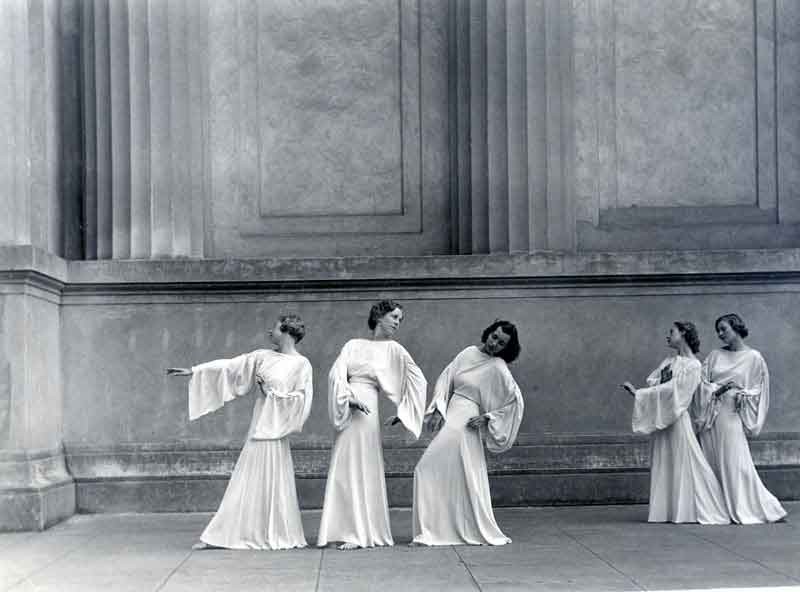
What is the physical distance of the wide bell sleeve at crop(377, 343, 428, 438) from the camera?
10156mm

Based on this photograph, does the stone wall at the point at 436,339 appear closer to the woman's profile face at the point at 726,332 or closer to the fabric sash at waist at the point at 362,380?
the woman's profile face at the point at 726,332

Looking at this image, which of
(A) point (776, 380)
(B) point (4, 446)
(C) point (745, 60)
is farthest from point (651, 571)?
(C) point (745, 60)

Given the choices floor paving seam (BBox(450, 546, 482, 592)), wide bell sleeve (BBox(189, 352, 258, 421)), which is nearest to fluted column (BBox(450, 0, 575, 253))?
wide bell sleeve (BBox(189, 352, 258, 421))

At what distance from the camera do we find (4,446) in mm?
10852

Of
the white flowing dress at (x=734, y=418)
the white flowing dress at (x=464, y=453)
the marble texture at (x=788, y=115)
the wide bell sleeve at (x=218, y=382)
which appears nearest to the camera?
the white flowing dress at (x=464, y=453)

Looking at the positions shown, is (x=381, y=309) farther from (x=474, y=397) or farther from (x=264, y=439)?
(x=264, y=439)

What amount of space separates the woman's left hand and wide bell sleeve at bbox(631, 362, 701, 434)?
1.96 meters

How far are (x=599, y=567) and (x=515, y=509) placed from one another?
3.72 m

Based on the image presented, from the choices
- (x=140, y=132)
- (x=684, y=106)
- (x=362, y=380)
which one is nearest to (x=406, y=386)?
(x=362, y=380)

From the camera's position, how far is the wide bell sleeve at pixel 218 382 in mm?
10086

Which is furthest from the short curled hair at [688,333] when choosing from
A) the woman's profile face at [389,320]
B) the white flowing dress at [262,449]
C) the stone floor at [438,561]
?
the white flowing dress at [262,449]

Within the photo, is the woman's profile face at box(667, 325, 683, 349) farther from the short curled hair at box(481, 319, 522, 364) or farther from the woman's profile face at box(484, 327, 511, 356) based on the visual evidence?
the woman's profile face at box(484, 327, 511, 356)

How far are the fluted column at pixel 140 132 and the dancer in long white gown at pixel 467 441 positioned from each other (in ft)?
13.6

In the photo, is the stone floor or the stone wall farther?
the stone wall
